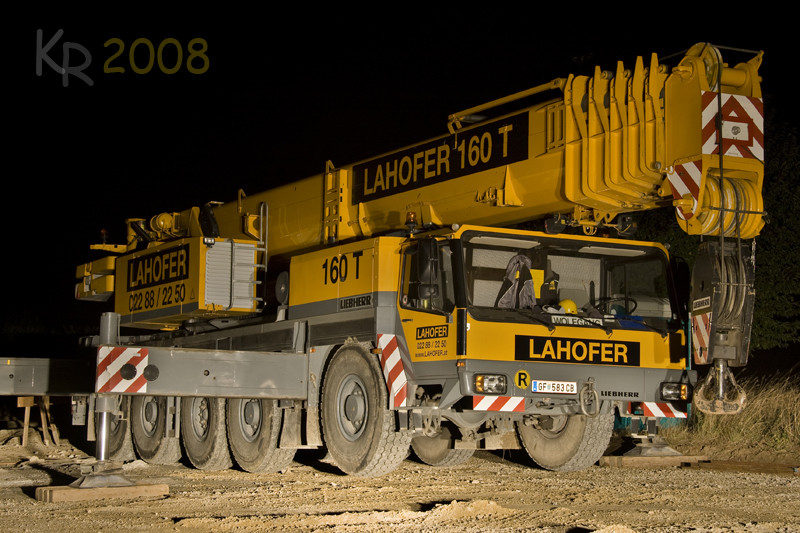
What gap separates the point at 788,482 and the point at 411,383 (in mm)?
4009

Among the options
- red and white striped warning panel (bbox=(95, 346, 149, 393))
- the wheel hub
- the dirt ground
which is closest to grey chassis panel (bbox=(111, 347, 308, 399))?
red and white striped warning panel (bbox=(95, 346, 149, 393))

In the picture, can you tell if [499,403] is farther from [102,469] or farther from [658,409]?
[102,469]

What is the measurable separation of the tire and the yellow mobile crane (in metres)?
0.30

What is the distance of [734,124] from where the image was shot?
892 centimetres

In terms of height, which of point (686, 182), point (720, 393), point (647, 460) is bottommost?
point (647, 460)

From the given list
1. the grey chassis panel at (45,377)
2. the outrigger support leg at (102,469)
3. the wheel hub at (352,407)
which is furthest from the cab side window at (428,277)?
the grey chassis panel at (45,377)

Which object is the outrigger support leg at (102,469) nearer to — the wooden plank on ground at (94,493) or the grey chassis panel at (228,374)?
the wooden plank on ground at (94,493)

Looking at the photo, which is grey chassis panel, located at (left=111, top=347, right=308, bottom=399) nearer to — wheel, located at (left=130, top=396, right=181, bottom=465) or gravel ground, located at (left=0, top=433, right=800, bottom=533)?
gravel ground, located at (left=0, top=433, right=800, bottom=533)

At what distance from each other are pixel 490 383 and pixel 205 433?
5.17 meters

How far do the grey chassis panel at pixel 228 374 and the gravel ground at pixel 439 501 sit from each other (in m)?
0.96

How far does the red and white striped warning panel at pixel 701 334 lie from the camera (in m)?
9.14

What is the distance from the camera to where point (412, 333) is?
10.1m

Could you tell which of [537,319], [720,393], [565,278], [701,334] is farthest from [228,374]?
[720,393]

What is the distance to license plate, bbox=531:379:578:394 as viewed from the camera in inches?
385
